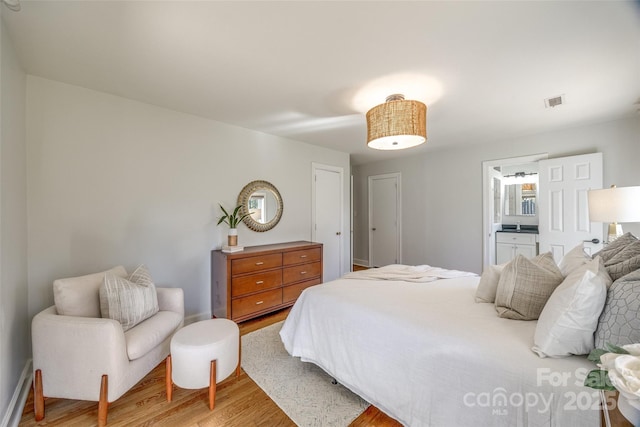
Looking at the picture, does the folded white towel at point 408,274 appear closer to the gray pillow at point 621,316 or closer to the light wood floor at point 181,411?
the light wood floor at point 181,411

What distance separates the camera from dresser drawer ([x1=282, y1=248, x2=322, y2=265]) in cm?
321

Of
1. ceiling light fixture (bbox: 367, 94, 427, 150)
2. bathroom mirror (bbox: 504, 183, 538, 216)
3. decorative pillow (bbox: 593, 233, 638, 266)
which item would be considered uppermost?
ceiling light fixture (bbox: 367, 94, 427, 150)

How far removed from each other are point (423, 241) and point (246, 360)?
3.63 metres

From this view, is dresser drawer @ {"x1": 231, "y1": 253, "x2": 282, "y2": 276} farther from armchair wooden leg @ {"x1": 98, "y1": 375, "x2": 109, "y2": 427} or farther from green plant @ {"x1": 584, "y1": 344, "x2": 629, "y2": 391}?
green plant @ {"x1": 584, "y1": 344, "x2": 629, "y2": 391}

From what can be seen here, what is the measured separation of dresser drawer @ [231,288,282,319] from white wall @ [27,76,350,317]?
1.63 feet

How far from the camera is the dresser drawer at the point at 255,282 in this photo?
2.76 m

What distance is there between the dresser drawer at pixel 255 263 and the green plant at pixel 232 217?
0.45 meters

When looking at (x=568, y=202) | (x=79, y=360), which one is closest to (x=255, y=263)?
(x=79, y=360)

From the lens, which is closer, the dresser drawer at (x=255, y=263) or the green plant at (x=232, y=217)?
the dresser drawer at (x=255, y=263)

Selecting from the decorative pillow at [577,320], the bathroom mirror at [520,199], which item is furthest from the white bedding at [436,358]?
the bathroom mirror at [520,199]

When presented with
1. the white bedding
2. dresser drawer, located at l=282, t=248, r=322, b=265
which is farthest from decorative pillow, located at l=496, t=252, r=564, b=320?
dresser drawer, located at l=282, t=248, r=322, b=265

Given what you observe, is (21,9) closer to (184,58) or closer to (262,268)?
(184,58)

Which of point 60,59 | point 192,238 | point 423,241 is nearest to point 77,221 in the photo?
point 192,238

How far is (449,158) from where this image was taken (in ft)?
14.1
